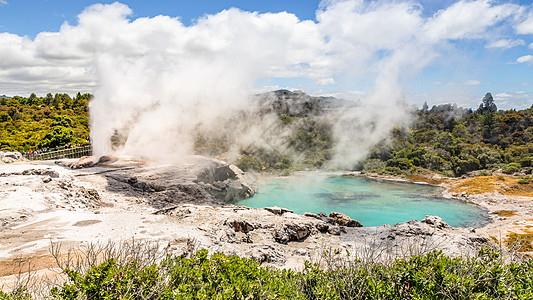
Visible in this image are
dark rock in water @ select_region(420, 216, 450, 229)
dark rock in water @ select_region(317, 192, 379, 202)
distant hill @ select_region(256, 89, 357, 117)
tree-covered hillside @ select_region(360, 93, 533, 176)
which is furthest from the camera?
distant hill @ select_region(256, 89, 357, 117)

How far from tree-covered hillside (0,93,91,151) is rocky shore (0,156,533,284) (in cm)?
2095

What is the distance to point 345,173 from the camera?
33.4 m

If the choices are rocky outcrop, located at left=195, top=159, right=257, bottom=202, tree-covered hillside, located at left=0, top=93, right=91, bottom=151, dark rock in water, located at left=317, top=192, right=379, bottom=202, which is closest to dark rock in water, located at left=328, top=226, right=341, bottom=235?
rocky outcrop, located at left=195, top=159, right=257, bottom=202

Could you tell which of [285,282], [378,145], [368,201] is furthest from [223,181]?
[378,145]

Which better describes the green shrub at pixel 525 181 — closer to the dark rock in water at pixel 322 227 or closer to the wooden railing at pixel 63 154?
the dark rock in water at pixel 322 227

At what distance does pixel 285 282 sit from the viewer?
465 cm

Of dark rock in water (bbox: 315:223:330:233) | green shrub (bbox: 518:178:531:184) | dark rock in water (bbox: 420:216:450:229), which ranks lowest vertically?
green shrub (bbox: 518:178:531:184)

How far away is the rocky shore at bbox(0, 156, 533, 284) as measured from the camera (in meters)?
8.87

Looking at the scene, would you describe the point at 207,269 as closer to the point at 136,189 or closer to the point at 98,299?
the point at 98,299

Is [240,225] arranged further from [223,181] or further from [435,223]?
[223,181]

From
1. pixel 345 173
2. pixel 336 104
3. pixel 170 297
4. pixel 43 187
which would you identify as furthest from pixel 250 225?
pixel 336 104

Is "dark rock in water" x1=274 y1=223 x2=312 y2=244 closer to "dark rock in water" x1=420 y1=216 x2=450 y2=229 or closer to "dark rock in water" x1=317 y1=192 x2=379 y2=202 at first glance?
"dark rock in water" x1=420 y1=216 x2=450 y2=229

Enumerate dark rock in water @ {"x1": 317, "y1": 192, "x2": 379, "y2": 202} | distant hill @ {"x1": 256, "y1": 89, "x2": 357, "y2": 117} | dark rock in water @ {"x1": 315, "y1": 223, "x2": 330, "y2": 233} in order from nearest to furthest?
1. dark rock in water @ {"x1": 315, "y1": 223, "x2": 330, "y2": 233}
2. dark rock in water @ {"x1": 317, "y1": 192, "x2": 379, "y2": 202}
3. distant hill @ {"x1": 256, "y1": 89, "x2": 357, "y2": 117}

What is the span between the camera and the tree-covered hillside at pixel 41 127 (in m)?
33.3
